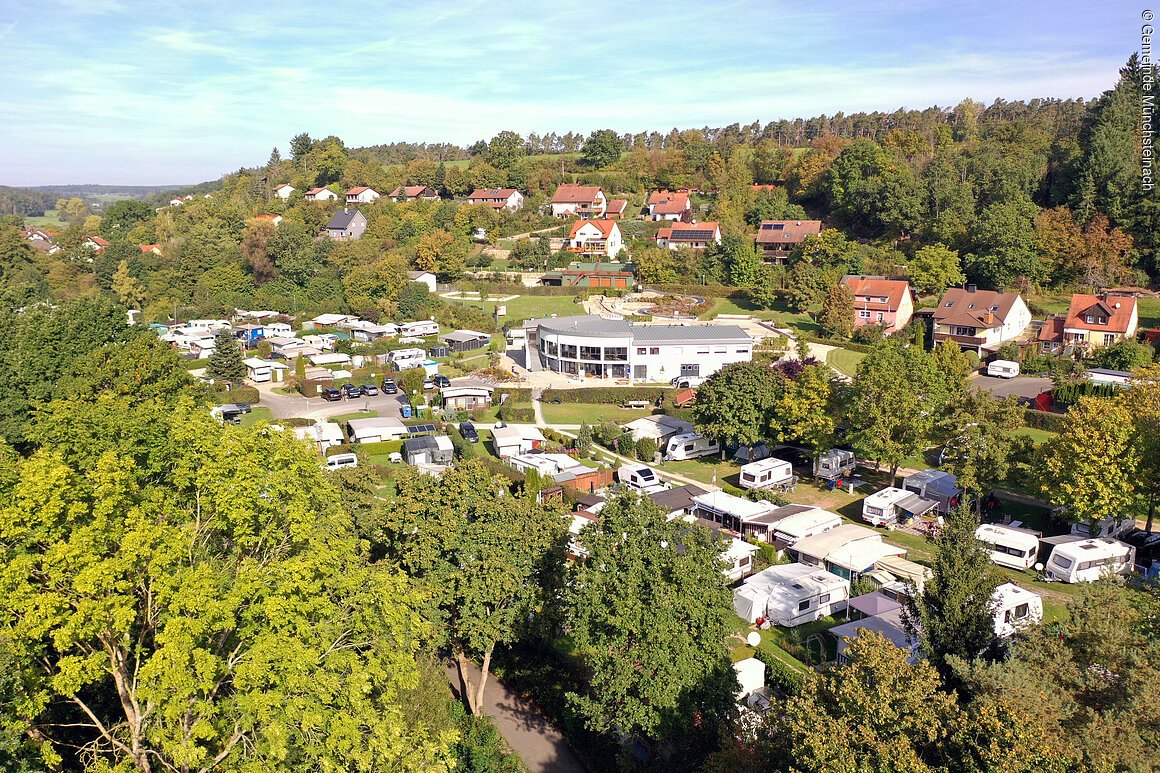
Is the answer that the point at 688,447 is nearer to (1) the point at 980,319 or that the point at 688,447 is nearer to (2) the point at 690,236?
(1) the point at 980,319

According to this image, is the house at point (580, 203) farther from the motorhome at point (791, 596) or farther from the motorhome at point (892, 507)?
the motorhome at point (791, 596)

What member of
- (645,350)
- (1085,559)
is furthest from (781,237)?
(1085,559)

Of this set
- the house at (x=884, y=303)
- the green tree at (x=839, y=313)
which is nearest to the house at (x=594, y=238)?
the green tree at (x=839, y=313)

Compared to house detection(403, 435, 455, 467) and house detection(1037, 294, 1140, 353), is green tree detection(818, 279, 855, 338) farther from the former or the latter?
house detection(403, 435, 455, 467)

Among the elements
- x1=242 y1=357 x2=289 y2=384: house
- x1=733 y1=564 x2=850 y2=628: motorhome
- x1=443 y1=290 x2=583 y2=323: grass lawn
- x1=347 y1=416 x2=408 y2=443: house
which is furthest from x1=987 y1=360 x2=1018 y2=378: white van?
x1=242 y1=357 x2=289 y2=384: house

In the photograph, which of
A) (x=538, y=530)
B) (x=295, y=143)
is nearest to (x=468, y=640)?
(x=538, y=530)
